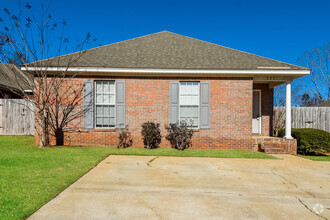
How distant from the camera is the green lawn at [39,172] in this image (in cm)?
283

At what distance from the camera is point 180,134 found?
24.5 ft

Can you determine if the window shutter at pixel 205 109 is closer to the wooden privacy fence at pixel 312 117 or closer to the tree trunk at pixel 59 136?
the tree trunk at pixel 59 136

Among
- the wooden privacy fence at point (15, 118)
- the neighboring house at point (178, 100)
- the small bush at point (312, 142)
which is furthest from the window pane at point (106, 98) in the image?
the small bush at point (312, 142)

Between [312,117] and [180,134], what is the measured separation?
28.8 ft

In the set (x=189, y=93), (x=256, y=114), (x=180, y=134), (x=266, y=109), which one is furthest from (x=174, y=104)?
(x=266, y=109)

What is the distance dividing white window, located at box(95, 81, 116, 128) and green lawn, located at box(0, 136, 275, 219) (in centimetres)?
138

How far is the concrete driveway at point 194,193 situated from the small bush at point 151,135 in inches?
80.5

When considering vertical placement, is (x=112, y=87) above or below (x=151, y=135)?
above

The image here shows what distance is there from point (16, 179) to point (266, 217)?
4.59 m

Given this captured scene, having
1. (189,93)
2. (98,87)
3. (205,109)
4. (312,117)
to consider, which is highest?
(98,87)

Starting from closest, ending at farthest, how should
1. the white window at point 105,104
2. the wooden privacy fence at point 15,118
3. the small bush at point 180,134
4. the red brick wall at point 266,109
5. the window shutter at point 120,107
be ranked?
the small bush at point 180,134 < the window shutter at point 120,107 < the white window at point 105,104 < the red brick wall at point 266,109 < the wooden privacy fence at point 15,118

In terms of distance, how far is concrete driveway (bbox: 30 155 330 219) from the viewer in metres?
2.75

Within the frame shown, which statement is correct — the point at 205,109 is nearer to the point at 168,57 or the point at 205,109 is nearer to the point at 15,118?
the point at 168,57

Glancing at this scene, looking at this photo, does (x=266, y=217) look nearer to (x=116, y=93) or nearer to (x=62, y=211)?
(x=62, y=211)
